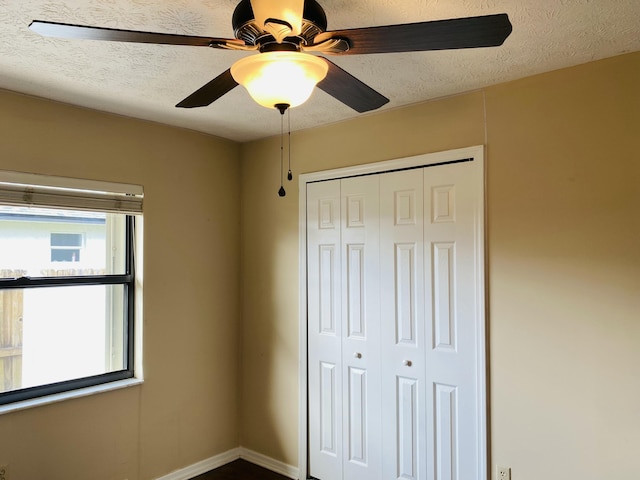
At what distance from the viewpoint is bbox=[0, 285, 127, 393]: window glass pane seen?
8.66 feet

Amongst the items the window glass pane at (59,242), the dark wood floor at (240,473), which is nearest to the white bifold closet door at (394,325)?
the dark wood floor at (240,473)

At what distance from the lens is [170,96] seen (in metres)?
2.64

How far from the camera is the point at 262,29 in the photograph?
1.30 meters

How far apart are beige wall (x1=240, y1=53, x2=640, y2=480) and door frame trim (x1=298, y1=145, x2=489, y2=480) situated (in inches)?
1.8

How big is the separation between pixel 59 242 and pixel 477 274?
7.92 ft

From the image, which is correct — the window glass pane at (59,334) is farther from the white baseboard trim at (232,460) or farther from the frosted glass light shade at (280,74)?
the frosted glass light shade at (280,74)

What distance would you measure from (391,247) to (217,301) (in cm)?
145

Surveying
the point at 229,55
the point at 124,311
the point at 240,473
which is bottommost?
the point at 240,473

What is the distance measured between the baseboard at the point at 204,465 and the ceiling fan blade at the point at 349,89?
277 cm

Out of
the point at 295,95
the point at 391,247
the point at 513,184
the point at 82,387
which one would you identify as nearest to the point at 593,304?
the point at 513,184

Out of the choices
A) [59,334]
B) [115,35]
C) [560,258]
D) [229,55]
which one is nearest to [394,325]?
[560,258]

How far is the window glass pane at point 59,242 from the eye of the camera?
263 centimetres

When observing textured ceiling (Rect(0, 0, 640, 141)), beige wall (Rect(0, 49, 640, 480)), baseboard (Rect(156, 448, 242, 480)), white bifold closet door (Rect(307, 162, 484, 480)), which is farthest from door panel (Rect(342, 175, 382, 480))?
baseboard (Rect(156, 448, 242, 480))

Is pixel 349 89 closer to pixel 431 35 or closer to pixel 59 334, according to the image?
pixel 431 35
